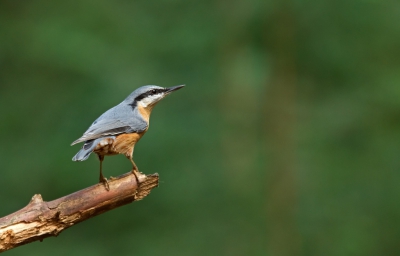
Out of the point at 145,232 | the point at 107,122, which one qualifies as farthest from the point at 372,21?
the point at 107,122

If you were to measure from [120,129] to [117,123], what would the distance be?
0.21 feet

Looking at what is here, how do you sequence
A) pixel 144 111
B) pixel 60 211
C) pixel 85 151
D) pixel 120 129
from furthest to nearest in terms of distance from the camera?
pixel 144 111 → pixel 120 129 → pixel 85 151 → pixel 60 211

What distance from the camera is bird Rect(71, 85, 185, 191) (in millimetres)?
3176

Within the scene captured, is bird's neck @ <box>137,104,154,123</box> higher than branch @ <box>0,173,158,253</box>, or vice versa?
bird's neck @ <box>137,104,154,123</box>

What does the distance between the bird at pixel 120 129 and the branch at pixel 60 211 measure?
72mm

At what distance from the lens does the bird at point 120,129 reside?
318 cm

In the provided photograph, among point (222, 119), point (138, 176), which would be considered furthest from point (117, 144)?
point (222, 119)

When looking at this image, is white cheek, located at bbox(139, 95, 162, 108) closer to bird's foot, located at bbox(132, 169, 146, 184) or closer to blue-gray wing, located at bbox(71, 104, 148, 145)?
blue-gray wing, located at bbox(71, 104, 148, 145)

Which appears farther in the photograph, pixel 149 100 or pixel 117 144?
pixel 149 100

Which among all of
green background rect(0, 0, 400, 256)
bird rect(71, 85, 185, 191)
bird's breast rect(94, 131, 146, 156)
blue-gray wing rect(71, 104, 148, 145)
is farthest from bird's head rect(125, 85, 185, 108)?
green background rect(0, 0, 400, 256)

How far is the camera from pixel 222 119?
6.80 meters

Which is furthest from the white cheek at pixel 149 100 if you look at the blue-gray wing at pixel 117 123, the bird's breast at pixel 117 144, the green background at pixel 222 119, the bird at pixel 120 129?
the green background at pixel 222 119

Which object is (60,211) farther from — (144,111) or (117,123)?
(144,111)

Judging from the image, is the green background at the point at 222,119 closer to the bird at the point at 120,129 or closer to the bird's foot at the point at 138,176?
the bird at the point at 120,129
